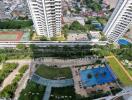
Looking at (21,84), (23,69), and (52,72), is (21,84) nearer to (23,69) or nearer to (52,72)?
(23,69)

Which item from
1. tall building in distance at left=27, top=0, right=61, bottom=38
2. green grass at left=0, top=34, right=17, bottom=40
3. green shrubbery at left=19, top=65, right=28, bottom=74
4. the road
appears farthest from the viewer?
green grass at left=0, top=34, right=17, bottom=40

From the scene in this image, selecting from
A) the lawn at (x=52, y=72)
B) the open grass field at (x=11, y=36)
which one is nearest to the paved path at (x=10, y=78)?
the lawn at (x=52, y=72)

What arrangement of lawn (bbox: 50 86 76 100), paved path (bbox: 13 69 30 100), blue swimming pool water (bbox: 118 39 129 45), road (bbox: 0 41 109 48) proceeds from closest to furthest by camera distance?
lawn (bbox: 50 86 76 100) → paved path (bbox: 13 69 30 100) → road (bbox: 0 41 109 48) → blue swimming pool water (bbox: 118 39 129 45)

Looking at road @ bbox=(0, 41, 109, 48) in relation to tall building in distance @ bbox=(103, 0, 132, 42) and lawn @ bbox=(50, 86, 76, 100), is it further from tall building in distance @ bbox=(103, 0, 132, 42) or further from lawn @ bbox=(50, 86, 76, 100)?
lawn @ bbox=(50, 86, 76, 100)

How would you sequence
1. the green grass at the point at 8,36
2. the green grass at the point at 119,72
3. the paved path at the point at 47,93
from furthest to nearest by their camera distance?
the green grass at the point at 8,36
the green grass at the point at 119,72
the paved path at the point at 47,93

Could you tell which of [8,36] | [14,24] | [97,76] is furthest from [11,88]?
[14,24]

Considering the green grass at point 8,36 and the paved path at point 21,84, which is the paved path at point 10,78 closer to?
the paved path at point 21,84

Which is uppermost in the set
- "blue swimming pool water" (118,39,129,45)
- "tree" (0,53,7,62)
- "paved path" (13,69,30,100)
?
"paved path" (13,69,30,100)

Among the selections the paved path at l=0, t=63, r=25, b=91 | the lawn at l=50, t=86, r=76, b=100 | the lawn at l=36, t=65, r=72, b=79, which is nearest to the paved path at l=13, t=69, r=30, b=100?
the paved path at l=0, t=63, r=25, b=91
